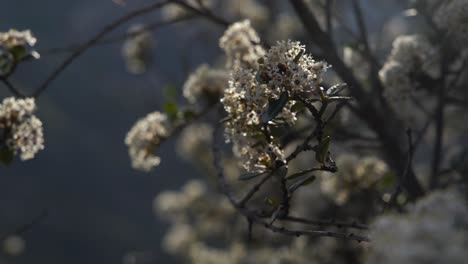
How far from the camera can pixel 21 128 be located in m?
1.18

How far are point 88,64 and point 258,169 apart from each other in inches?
390

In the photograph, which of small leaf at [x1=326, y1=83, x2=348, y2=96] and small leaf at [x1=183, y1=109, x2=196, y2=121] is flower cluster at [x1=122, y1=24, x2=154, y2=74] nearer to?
small leaf at [x1=183, y1=109, x2=196, y2=121]

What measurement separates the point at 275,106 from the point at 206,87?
3.37 ft

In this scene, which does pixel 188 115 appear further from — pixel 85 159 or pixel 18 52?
pixel 85 159

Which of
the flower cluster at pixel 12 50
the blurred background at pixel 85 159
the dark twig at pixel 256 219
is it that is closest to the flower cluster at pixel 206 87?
the dark twig at pixel 256 219

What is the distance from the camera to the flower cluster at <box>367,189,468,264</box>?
1.93 feet

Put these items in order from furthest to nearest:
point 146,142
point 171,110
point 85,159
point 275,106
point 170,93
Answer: point 85,159, point 170,93, point 171,110, point 146,142, point 275,106

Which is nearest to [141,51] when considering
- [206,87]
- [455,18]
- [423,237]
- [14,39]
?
[206,87]

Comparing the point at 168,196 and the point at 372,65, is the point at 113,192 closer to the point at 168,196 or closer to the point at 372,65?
the point at 168,196

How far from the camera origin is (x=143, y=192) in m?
10.1

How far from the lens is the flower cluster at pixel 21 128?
117cm

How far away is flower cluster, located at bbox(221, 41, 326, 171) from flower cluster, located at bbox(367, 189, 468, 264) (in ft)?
1.11

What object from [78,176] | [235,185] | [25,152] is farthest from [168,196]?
[78,176]

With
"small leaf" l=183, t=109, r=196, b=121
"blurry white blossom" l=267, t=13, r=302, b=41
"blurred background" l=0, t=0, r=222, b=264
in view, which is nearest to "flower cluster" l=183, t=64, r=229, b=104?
"small leaf" l=183, t=109, r=196, b=121
